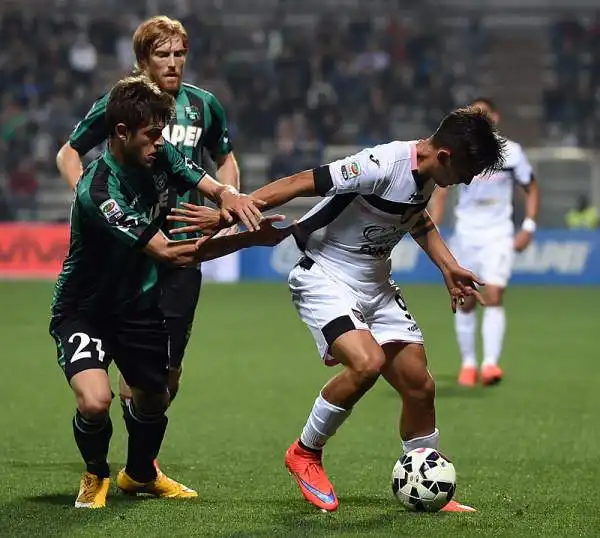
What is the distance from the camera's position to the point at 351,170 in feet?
17.4

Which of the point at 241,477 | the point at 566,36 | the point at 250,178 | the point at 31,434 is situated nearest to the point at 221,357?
the point at 31,434

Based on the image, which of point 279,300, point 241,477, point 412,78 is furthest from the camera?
point 412,78

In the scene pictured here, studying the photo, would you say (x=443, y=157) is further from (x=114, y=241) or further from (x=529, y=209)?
(x=529, y=209)

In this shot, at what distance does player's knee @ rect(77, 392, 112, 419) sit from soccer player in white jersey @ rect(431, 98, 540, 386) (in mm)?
5356

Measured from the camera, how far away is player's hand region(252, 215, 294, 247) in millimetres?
5098

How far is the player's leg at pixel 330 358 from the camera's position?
5324 mm

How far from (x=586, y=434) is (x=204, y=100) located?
3.23 meters

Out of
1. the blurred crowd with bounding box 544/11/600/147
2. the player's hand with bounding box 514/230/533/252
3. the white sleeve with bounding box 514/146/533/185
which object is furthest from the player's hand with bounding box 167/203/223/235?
the blurred crowd with bounding box 544/11/600/147

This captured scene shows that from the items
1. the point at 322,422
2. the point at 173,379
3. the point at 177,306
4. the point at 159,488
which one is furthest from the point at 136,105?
the point at 159,488

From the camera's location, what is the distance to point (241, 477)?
20.7 feet

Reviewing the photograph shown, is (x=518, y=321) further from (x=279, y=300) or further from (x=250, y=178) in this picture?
(x=250, y=178)

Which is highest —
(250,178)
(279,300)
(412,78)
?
(412,78)

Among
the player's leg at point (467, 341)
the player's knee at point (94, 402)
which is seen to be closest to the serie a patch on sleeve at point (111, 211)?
the player's knee at point (94, 402)

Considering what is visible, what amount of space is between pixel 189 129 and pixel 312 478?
6.37 ft
